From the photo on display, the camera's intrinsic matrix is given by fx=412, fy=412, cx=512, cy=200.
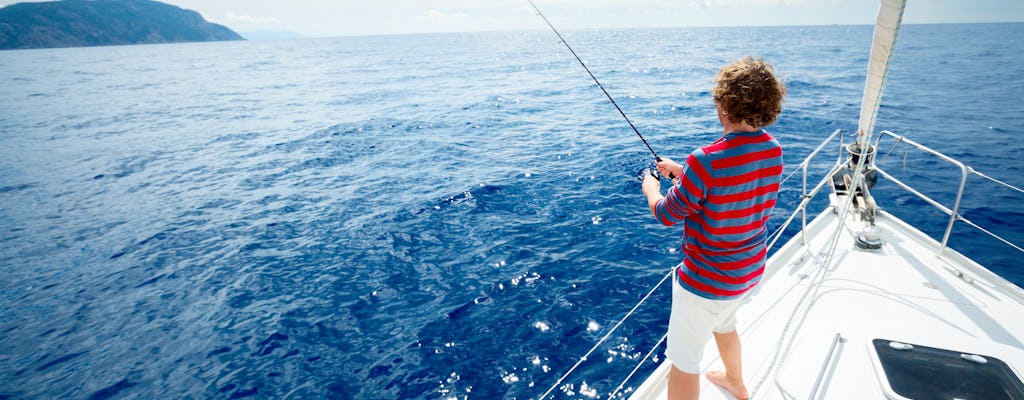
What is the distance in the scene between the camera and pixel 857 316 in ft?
11.4

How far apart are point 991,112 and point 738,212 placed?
24.3 meters

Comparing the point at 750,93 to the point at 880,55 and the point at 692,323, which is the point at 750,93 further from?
the point at 880,55

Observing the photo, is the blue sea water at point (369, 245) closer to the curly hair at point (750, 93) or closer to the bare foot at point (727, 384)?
the bare foot at point (727, 384)

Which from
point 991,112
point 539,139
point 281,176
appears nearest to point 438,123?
point 539,139

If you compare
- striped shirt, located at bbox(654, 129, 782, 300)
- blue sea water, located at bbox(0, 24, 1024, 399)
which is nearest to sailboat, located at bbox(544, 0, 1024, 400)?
striped shirt, located at bbox(654, 129, 782, 300)

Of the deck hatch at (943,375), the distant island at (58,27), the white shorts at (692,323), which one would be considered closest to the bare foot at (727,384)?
the white shorts at (692,323)

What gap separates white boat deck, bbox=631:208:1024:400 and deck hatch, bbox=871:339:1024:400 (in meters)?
0.08

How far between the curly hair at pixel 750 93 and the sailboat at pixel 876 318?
1652 mm

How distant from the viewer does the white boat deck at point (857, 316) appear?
9.20 ft

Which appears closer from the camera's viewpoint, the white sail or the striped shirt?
the striped shirt

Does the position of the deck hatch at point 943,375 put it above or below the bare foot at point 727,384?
above

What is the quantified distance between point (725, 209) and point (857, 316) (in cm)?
259

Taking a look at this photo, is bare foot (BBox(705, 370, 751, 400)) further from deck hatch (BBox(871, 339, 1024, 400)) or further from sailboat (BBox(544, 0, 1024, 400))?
deck hatch (BBox(871, 339, 1024, 400))

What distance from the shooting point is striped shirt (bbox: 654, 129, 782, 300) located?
1883mm
